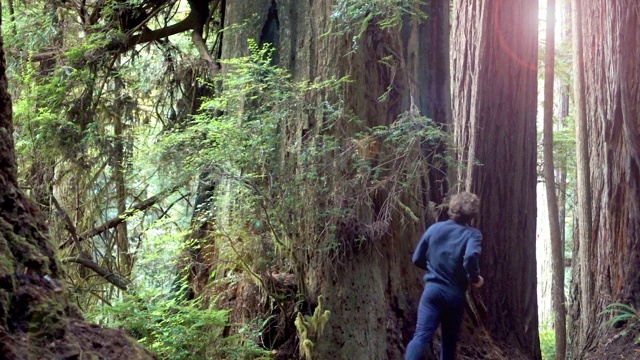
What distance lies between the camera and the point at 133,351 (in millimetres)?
2518

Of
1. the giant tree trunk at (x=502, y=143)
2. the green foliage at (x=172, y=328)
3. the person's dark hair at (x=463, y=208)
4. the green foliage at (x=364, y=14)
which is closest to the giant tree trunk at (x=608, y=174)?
the giant tree trunk at (x=502, y=143)

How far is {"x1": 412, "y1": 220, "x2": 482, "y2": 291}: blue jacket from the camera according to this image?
6879 millimetres

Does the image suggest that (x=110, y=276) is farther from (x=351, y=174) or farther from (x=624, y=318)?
(x=624, y=318)

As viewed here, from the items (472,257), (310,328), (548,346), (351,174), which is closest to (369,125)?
(351,174)

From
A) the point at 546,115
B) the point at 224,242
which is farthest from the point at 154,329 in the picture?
the point at 546,115

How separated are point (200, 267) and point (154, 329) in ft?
7.05

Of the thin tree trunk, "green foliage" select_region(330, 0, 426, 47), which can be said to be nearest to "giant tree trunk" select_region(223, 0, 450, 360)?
"green foliage" select_region(330, 0, 426, 47)

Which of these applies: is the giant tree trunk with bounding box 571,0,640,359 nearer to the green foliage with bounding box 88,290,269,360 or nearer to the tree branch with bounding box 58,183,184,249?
the green foliage with bounding box 88,290,269,360

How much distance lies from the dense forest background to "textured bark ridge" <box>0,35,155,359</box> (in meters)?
3.03

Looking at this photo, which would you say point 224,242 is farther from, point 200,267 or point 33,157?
point 33,157

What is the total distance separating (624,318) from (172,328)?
673 centimetres

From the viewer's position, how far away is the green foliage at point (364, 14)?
7363 millimetres

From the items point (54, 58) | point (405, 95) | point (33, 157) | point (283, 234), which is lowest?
point (283, 234)

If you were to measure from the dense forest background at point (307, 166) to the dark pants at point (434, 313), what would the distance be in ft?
2.01
